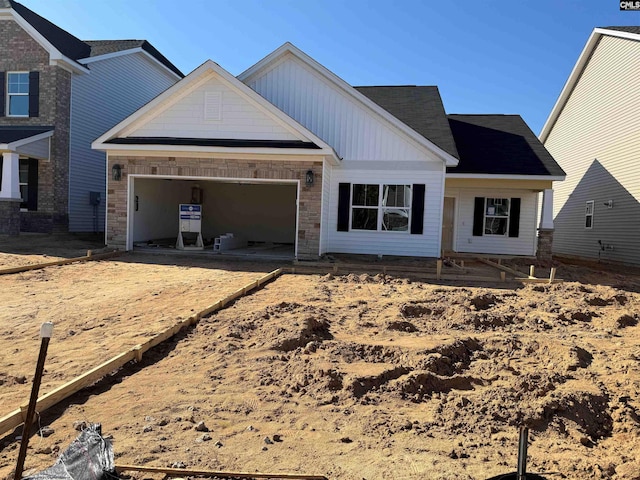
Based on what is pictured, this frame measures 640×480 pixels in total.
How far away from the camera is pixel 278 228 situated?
20.8m

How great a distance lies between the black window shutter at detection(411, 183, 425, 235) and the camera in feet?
48.7

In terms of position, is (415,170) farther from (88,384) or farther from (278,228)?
(88,384)

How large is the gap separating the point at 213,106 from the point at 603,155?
16.3 metres

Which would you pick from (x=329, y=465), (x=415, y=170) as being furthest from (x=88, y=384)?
(x=415, y=170)

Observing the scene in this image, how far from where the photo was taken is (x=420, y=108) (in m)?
18.3

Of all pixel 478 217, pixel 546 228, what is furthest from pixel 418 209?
pixel 546 228

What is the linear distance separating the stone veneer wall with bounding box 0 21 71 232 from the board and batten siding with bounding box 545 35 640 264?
21533 millimetres

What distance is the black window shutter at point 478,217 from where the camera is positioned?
17719mm

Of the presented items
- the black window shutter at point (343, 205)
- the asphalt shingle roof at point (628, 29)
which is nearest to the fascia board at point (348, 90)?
the black window shutter at point (343, 205)

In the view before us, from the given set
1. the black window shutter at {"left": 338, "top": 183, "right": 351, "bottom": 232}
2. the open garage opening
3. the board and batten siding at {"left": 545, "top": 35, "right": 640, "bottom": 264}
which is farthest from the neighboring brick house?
the board and batten siding at {"left": 545, "top": 35, "right": 640, "bottom": 264}

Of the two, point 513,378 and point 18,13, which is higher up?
point 18,13

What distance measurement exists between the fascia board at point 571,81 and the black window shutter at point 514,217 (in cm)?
828

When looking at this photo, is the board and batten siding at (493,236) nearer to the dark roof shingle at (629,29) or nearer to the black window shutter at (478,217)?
the black window shutter at (478,217)

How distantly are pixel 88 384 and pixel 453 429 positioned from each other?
3.31m
